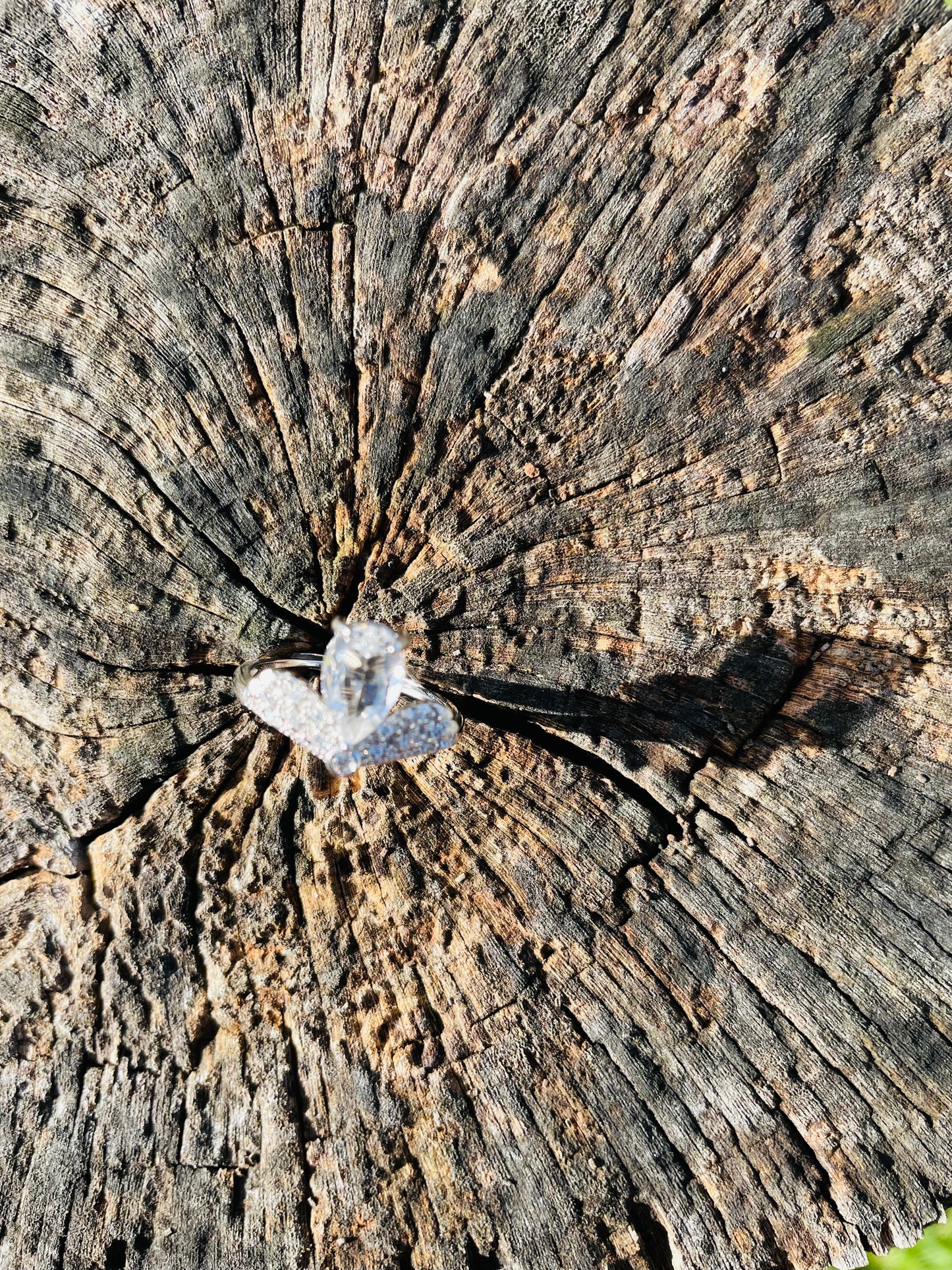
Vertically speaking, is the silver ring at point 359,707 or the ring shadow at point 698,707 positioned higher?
the ring shadow at point 698,707

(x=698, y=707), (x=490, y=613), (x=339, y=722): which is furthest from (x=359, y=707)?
(x=698, y=707)

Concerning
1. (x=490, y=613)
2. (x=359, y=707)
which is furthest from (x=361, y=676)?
(x=490, y=613)

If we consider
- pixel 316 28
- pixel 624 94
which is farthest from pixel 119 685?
pixel 624 94

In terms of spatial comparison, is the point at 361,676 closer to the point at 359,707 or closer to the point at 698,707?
the point at 359,707

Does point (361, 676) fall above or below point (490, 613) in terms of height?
below
